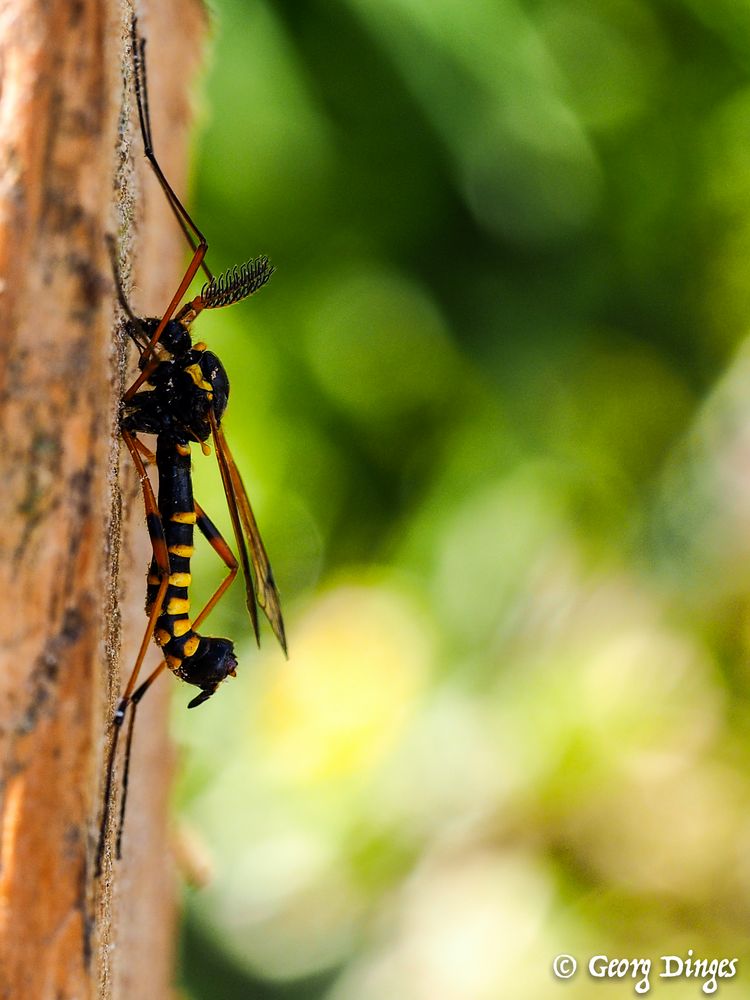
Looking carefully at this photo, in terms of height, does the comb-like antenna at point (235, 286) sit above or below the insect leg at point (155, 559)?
above

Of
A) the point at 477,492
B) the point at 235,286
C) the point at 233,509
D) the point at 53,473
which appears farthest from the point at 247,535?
the point at 477,492

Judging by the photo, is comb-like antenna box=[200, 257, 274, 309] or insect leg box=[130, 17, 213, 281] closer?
insect leg box=[130, 17, 213, 281]

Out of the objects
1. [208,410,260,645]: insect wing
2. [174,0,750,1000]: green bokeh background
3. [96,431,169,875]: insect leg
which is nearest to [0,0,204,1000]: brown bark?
[96,431,169,875]: insect leg

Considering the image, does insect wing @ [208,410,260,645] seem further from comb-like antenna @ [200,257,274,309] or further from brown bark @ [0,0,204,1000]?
brown bark @ [0,0,204,1000]

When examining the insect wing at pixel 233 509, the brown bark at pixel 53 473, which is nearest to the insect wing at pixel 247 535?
the insect wing at pixel 233 509

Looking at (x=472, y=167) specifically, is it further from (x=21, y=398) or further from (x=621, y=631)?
(x=21, y=398)

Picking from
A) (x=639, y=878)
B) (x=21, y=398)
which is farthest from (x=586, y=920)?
(x=21, y=398)

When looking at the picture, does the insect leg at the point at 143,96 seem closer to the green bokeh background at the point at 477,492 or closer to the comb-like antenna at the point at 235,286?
the comb-like antenna at the point at 235,286
